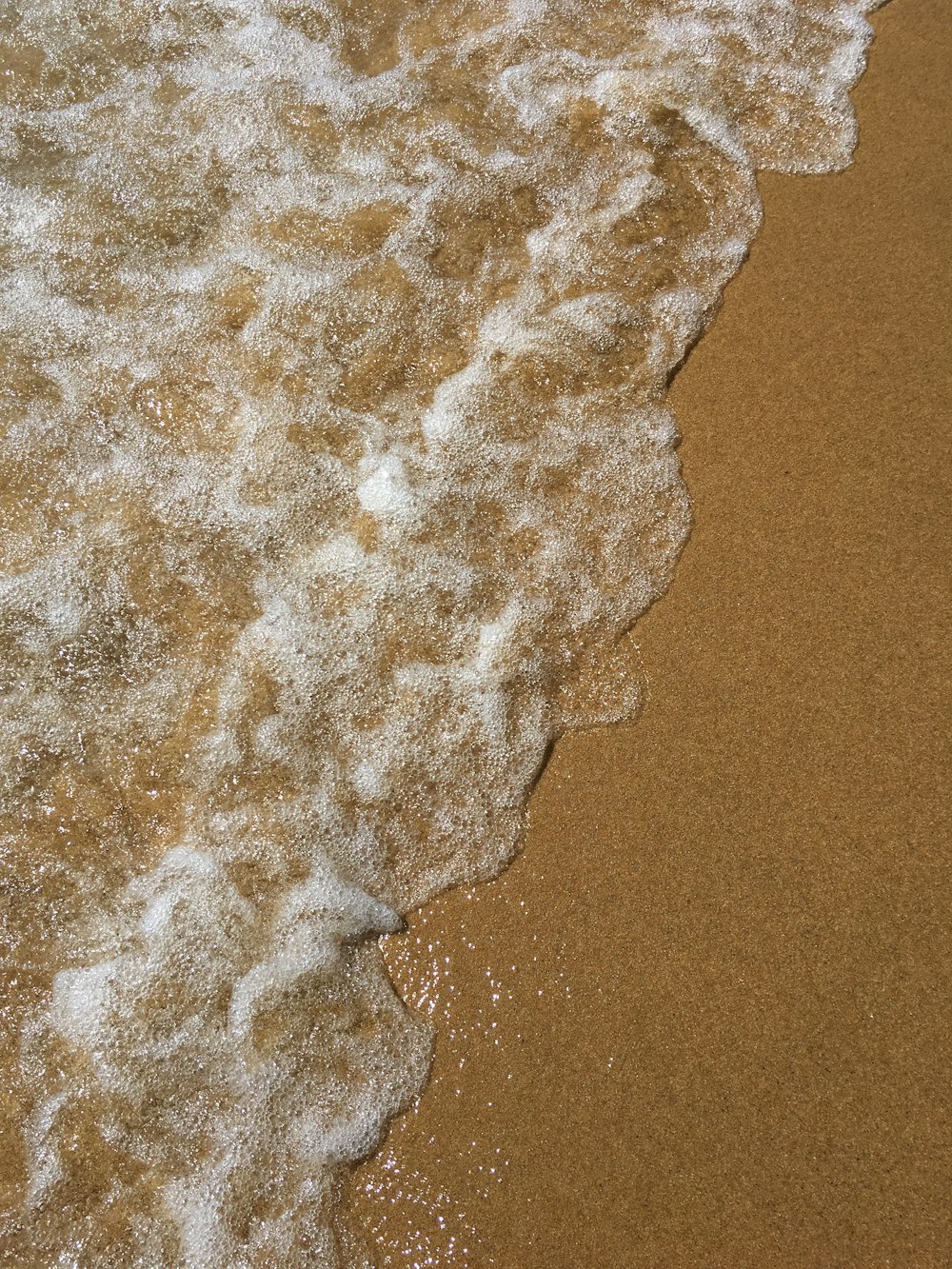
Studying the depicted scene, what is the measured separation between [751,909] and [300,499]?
1304mm

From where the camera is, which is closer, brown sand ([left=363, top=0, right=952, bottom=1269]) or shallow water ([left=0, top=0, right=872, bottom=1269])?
brown sand ([left=363, top=0, right=952, bottom=1269])

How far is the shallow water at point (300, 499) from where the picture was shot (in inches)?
Result: 66.2

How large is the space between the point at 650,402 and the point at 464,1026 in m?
1.45

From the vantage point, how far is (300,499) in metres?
2.18

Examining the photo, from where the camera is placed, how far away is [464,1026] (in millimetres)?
1688

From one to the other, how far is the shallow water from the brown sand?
0.11 m

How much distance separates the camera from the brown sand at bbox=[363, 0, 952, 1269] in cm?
156

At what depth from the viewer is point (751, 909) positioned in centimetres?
174

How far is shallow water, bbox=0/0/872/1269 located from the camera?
66.2 inches

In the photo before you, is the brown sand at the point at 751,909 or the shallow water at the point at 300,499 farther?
the shallow water at the point at 300,499

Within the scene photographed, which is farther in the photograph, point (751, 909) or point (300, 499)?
point (300, 499)

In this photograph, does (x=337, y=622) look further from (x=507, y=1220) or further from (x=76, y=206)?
(x=76, y=206)

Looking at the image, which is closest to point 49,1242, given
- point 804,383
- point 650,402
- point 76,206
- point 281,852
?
point 281,852

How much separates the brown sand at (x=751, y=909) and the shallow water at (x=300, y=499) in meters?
0.11
